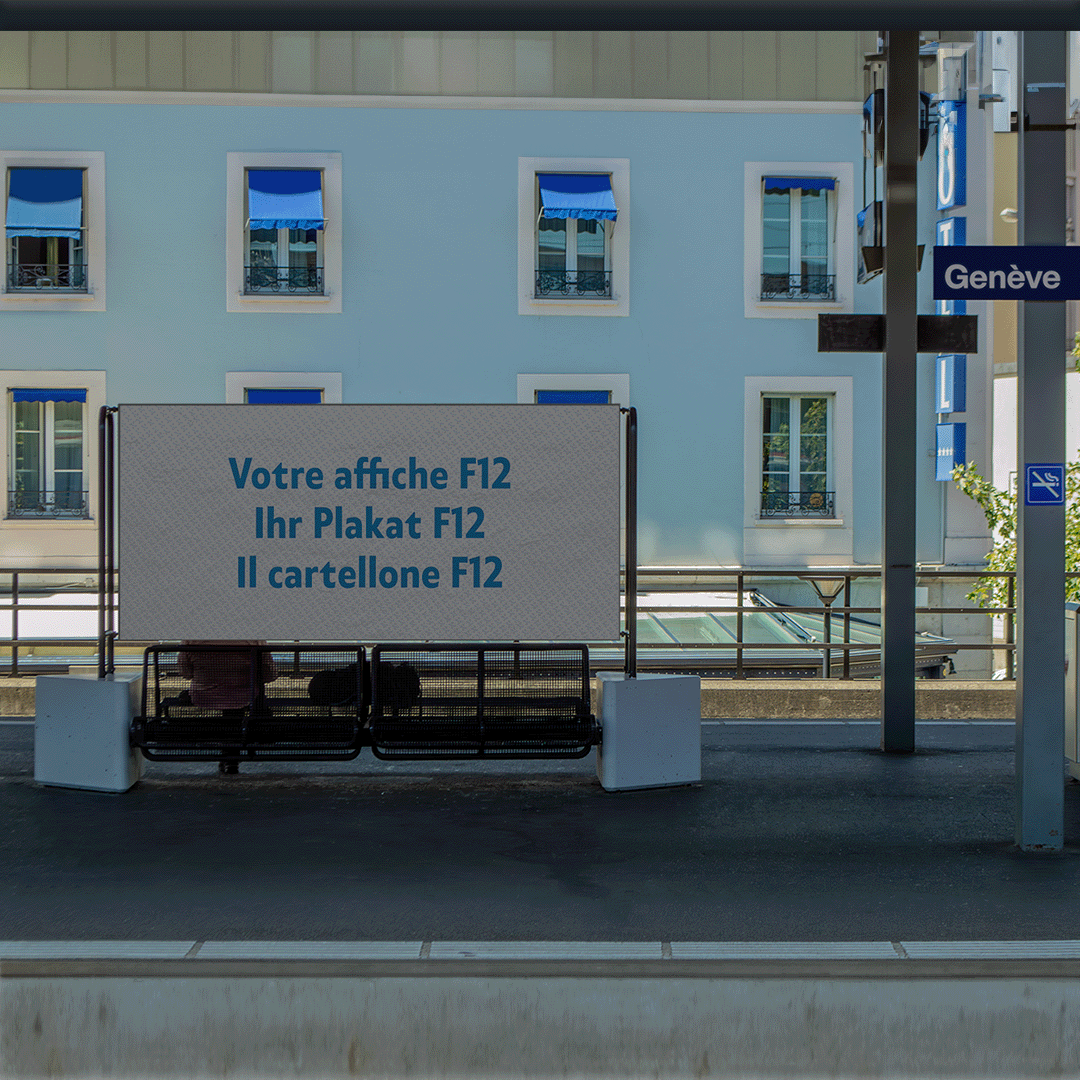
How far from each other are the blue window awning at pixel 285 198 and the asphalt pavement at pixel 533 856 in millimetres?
12200

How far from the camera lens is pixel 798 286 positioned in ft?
66.4

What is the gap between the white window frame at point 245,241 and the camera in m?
19.5

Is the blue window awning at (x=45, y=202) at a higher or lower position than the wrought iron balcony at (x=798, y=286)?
higher

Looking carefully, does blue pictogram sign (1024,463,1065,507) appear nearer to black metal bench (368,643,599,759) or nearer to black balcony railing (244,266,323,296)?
black metal bench (368,643,599,759)

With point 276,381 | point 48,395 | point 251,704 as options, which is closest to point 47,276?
point 48,395

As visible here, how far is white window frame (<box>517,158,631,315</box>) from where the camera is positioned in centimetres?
1973

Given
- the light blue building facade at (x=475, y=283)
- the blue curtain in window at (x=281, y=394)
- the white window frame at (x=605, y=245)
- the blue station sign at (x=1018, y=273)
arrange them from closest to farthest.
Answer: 1. the blue station sign at (x=1018, y=273)
2. the light blue building facade at (x=475, y=283)
3. the white window frame at (x=605, y=245)
4. the blue curtain in window at (x=281, y=394)

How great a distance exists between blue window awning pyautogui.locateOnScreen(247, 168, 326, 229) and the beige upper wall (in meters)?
1.47

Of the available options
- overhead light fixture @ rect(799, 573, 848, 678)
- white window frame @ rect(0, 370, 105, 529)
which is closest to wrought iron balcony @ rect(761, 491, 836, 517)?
overhead light fixture @ rect(799, 573, 848, 678)

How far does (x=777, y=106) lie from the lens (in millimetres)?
19922

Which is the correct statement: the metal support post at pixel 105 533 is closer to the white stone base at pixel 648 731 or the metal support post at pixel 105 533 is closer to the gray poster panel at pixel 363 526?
the gray poster panel at pixel 363 526

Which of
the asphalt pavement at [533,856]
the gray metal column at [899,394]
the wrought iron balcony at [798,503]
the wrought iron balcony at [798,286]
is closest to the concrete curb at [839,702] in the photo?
the gray metal column at [899,394]

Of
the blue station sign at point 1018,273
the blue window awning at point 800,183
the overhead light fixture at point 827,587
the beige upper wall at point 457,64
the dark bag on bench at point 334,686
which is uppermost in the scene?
the beige upper wall at point 457,64

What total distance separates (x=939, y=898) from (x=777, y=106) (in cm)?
1716
